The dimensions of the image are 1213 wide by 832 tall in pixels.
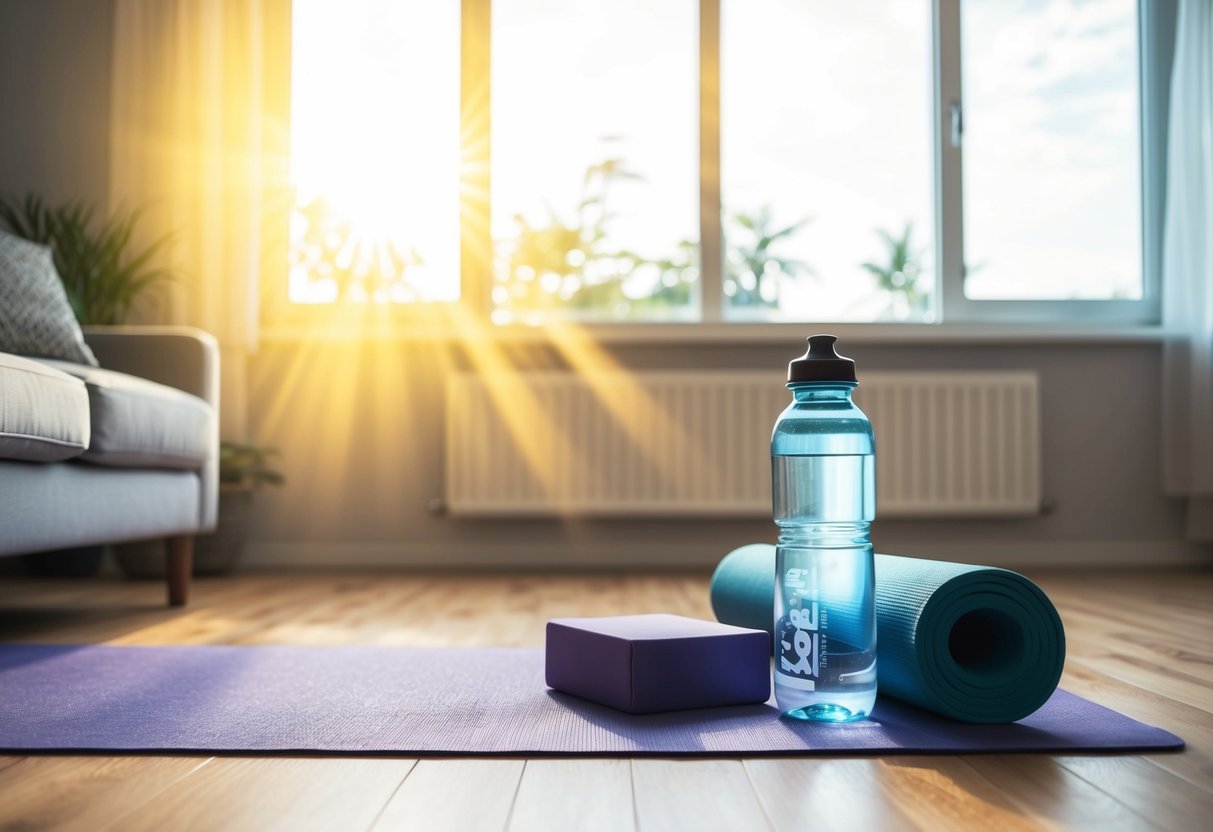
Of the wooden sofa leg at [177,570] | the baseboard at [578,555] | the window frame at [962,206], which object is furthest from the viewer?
the window frame at [962,206]

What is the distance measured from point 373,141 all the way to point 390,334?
0.68 m

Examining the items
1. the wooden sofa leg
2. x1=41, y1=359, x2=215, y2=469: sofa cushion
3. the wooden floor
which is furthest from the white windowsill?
the wooden floor

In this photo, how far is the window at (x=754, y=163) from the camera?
137 inches

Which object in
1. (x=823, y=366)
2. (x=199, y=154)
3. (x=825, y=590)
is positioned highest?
(x=199, y=154)

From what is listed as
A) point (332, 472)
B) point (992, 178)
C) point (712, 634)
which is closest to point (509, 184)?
point (332, 472)

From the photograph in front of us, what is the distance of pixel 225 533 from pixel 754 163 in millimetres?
1960

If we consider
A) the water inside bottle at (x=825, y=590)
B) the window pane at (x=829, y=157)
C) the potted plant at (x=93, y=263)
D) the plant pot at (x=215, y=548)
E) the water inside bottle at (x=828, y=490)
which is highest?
the window pane at (x=829, y=157)

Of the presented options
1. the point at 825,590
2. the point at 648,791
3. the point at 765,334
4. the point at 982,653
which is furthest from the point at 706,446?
the point at 648,791

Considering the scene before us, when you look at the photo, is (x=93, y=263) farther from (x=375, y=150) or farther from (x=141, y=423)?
(x=141, y=423)

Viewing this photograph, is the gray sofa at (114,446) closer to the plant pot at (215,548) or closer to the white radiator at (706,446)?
the plant pot at (215,548)

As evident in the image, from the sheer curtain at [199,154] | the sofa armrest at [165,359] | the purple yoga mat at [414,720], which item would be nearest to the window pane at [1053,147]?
the sheer curtain at [199,154]

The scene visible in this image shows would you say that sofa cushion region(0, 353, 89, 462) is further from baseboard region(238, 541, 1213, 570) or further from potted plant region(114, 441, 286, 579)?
baseboard region(238, 541, 1213, 570)

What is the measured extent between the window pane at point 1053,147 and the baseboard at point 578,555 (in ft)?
2.67

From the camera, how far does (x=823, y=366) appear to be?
1139 millimetres
